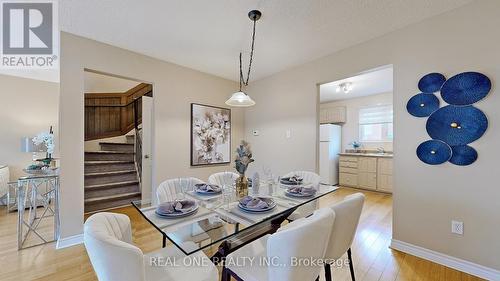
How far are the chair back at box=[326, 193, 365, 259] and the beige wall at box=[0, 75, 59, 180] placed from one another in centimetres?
543

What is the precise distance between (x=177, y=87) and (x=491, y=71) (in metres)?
3.68

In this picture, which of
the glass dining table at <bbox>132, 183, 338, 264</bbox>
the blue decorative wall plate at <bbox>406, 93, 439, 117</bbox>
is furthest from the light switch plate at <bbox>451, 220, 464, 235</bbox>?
the glass dining table at <bbox>132, 183, 338, 264</bbox>

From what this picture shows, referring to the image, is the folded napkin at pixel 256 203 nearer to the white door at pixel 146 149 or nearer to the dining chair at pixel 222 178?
the dining chair at pixel 222 178

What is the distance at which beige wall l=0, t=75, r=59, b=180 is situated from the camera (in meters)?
3.63

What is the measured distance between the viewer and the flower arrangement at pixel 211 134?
3541 mm

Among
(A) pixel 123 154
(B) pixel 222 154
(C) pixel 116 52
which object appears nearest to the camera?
(C) pixel 116 52

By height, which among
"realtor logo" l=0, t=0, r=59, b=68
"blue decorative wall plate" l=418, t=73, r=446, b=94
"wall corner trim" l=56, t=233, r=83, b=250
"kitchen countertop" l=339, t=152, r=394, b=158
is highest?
"realtor logo" l=0, t=0, r=59, b=68

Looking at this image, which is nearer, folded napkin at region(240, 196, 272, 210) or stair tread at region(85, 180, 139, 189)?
folded napkin at region(240, 196, 272, 210)

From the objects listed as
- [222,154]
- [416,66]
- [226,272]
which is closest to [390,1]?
[416,66]

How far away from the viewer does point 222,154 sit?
12.8ft

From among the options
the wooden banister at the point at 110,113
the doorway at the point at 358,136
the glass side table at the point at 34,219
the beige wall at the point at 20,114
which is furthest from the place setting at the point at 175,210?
the beige wall at the point at 20,114

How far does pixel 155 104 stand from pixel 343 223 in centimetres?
291

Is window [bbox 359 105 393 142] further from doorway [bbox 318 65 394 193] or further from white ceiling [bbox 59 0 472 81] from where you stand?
white ceiling [bbox 59 0 472 81]

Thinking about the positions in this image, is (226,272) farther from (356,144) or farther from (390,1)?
(356,144)
